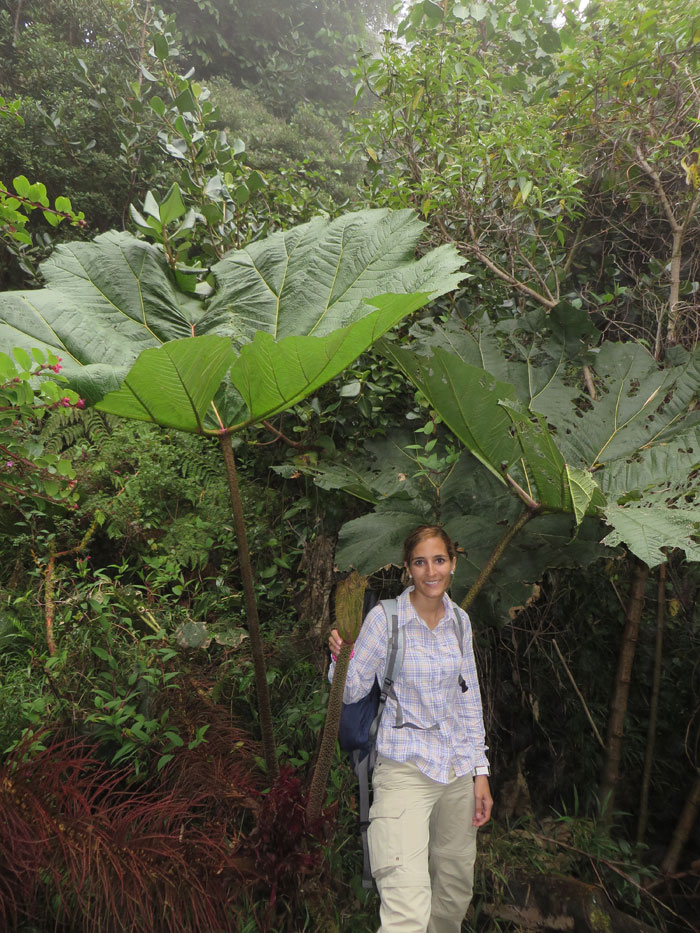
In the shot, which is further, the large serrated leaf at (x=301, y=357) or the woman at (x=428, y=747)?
the woman at (x=428, y=747)

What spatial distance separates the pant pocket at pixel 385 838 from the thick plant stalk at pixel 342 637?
0.63 feet

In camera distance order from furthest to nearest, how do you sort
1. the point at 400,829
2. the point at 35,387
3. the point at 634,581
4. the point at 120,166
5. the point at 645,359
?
the point at 120,166 → the point at 634,581 → the point at 645,359 → the point at 400,829 → the point at 35,387

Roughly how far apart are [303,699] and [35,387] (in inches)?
69.2

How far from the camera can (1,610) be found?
8.65 ft

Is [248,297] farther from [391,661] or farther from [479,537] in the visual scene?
[391,661]

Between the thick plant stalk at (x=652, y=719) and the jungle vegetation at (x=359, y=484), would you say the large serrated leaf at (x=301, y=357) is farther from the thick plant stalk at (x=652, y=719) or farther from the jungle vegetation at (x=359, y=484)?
the thick plant stalk at (x=652, y=719)

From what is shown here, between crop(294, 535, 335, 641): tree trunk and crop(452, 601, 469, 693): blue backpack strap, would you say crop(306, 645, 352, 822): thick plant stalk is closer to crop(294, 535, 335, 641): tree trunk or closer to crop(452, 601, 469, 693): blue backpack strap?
crop(452, 601, 469, 693): blue backpack strap

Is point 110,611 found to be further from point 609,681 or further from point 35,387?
point 609,681

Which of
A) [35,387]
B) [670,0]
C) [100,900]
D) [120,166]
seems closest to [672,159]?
[670,0]

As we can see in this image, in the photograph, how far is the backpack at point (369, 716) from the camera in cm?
175

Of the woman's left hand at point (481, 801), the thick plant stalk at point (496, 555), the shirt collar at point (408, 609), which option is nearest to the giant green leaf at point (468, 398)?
the thick plant stalk at point (496, 555)

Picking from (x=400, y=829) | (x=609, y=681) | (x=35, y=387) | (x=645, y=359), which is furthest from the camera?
(x=609, y=681)

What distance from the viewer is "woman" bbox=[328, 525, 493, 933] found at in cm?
168

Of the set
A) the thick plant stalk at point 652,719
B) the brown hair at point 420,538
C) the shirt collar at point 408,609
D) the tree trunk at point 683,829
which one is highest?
the brown hair at point 420,538
